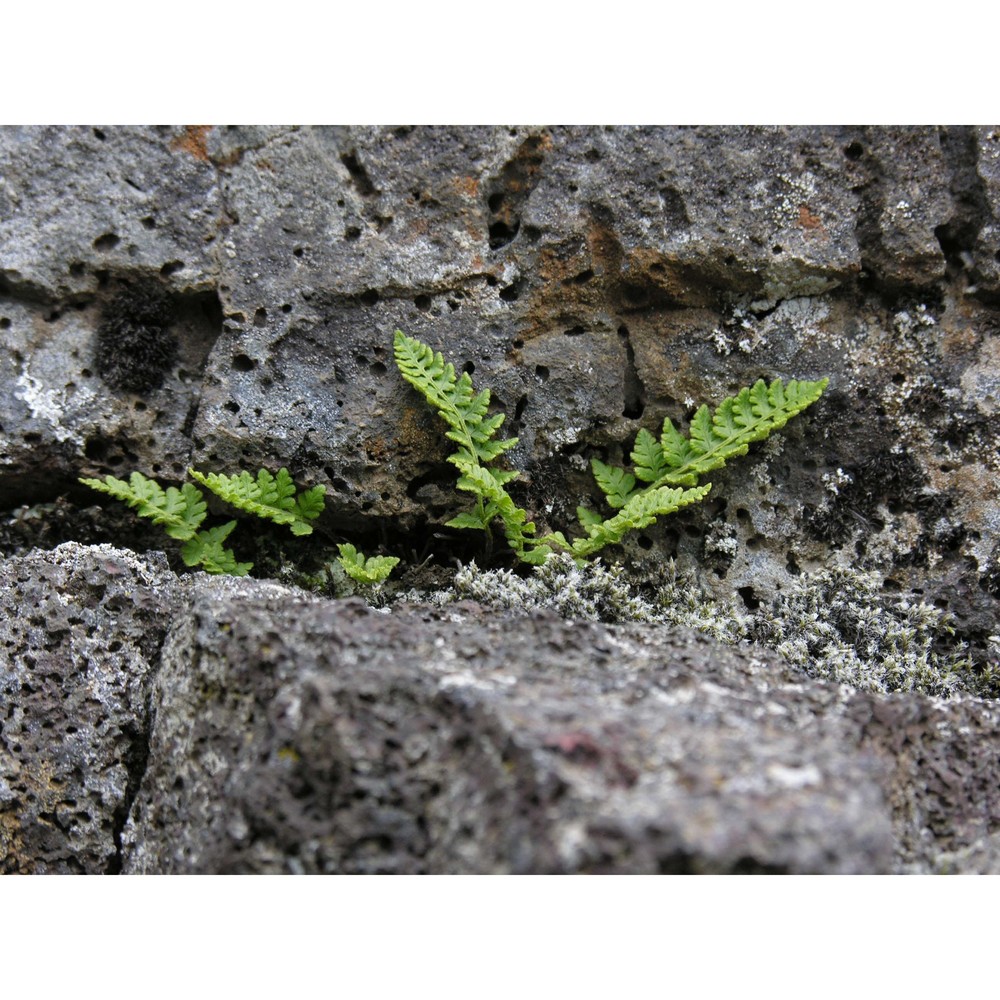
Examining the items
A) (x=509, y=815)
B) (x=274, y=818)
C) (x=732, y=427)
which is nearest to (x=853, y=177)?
(x=732, y=427)

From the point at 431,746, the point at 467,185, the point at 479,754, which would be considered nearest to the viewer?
the point at 479,754

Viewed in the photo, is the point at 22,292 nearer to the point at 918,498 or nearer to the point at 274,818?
the point at 274,818

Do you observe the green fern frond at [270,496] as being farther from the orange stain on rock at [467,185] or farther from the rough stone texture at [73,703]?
the orange stain on rock at [467,185]

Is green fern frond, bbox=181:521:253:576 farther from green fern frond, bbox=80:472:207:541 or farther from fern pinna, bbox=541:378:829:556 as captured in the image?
fern pinna, bbox=541:378:829:556

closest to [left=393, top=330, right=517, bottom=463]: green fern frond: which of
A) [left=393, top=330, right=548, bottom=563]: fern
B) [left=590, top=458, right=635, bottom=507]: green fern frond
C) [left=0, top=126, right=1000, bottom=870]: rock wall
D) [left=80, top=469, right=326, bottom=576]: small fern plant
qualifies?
[left=393, top=330, right=548, bottom=563]: fern

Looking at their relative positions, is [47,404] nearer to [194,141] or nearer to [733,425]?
[194,141]

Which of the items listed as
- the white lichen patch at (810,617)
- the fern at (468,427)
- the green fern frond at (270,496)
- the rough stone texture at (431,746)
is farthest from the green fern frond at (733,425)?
the green fern frond at (270,496)

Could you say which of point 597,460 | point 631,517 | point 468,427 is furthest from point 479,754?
point 597,460
